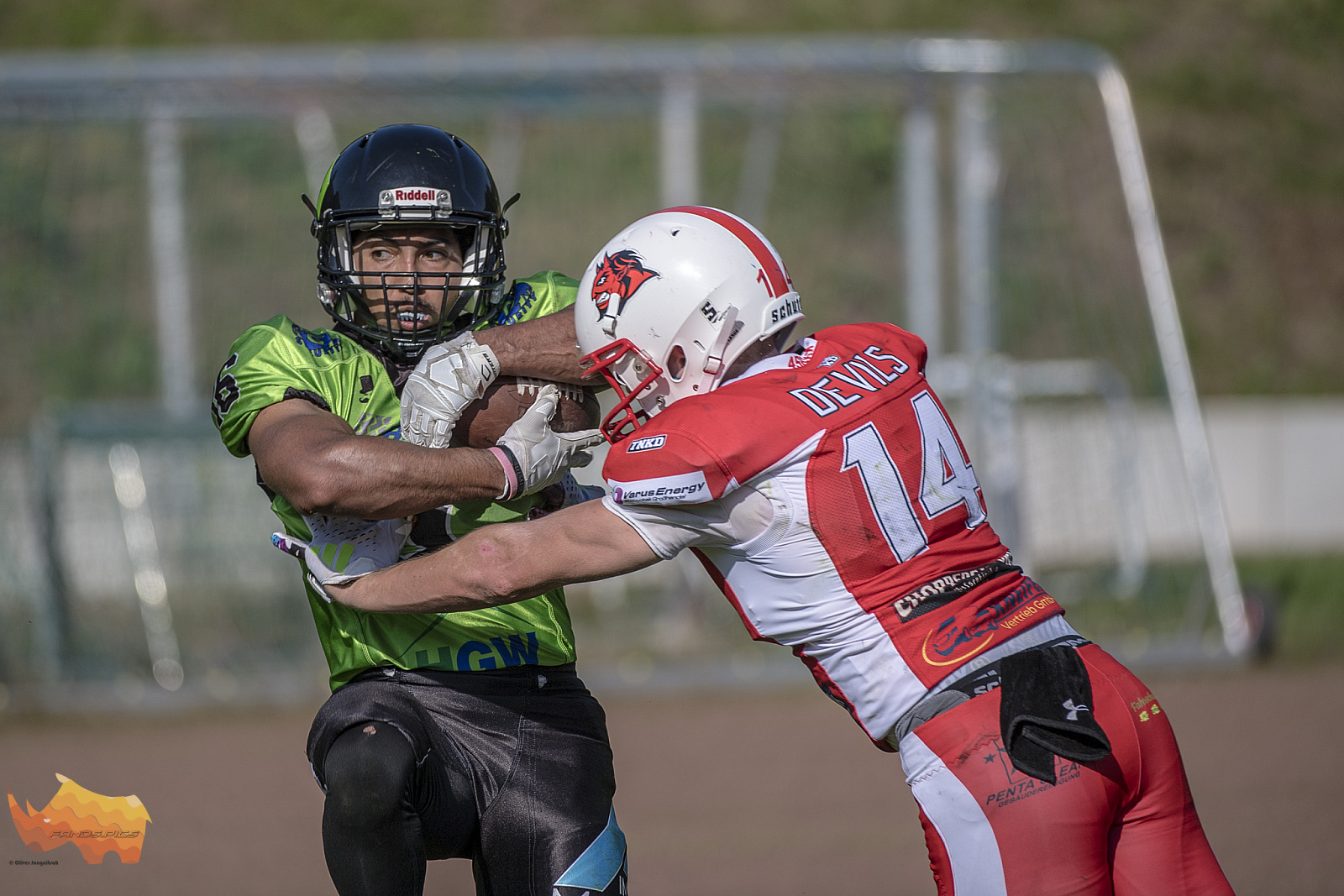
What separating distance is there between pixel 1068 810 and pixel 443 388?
1578mm

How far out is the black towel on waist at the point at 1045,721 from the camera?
2.44 meters

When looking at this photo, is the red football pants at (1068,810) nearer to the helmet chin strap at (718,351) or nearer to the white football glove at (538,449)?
the helmet chin strap at (718,351)

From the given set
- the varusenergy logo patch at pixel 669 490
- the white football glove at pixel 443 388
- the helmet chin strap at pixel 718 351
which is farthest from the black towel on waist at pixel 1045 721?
the white football glove at pixel 443 388

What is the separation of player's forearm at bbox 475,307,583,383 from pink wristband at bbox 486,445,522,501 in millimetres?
259

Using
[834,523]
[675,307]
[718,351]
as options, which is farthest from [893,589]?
[675,307]

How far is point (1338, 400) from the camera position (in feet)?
48.1

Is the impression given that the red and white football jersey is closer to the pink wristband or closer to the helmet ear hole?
the helmet ear hole

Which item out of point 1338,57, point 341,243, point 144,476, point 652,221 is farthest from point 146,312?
point 1338,57

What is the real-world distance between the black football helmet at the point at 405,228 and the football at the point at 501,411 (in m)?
0.23

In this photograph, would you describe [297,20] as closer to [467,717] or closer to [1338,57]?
[1338,57]

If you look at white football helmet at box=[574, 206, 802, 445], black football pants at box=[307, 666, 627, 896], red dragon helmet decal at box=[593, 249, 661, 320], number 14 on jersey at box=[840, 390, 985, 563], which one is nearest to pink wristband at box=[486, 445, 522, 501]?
white football helmet at box=[574, 206, 802, 445]

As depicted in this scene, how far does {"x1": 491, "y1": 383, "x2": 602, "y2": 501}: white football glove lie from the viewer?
2.88m

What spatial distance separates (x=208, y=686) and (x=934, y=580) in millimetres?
7087

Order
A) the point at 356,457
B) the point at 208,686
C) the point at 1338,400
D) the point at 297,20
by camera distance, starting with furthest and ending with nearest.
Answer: the point at 297,20
the point at 1338,400
the point at 208,686
the point at 356,457
